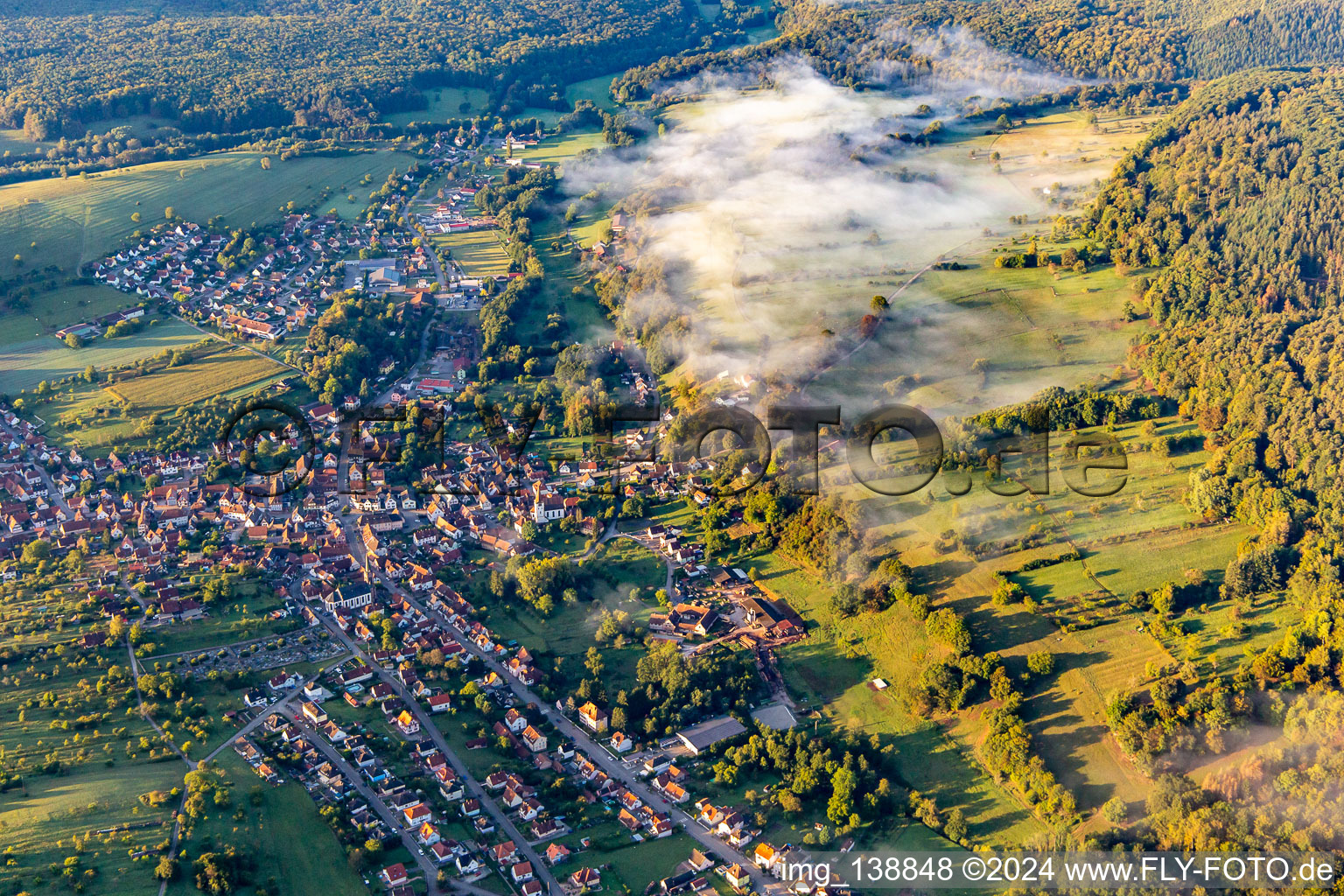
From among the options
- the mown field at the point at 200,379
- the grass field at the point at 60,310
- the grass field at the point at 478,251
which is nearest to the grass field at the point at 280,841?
the mown field at the point at 200,379

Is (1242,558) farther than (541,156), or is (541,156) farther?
(541,156)

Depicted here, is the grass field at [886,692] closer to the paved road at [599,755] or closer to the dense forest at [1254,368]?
the dense forest at [1254,368]

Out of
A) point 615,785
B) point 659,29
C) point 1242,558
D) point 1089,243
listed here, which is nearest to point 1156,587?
point 1242,558

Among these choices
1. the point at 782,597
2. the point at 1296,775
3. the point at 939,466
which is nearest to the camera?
the point at 1296,775

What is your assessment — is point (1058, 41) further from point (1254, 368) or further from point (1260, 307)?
point (1254, 368)

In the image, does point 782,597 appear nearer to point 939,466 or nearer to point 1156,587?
point 939,466

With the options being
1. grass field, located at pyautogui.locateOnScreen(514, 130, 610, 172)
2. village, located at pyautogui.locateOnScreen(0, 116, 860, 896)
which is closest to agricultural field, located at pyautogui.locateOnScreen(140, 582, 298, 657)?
village, located at pyautogui.locateOnScreen(0, 116, 860, 896)
